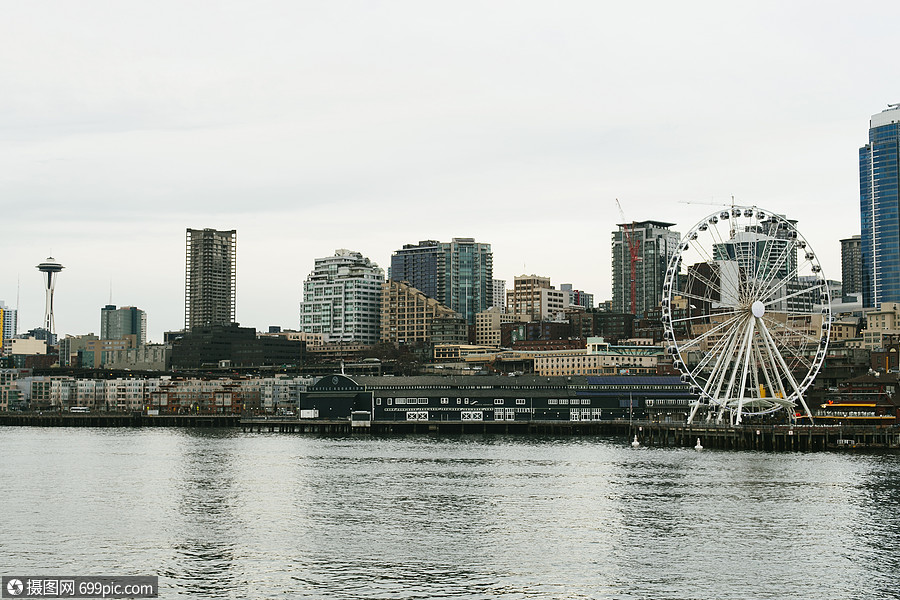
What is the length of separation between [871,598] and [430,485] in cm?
3731

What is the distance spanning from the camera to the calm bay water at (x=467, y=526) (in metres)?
44.1

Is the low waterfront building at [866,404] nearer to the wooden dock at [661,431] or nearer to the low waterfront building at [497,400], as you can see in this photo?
the wooden dock at [661,431]

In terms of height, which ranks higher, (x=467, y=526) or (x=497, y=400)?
(x=497, y=400)

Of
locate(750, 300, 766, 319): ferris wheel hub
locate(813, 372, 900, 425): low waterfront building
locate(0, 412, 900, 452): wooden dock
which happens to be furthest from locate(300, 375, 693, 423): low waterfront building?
locate(750, 300, 766, 319): ferris wheel hub

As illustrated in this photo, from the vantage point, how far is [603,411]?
163750mm

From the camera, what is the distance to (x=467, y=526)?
5669cm

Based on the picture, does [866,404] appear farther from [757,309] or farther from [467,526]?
[467,526]

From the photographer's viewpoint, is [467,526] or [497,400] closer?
[467,526]

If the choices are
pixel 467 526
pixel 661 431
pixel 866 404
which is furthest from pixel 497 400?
pixel 467 526

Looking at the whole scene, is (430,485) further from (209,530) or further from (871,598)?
(871,598)

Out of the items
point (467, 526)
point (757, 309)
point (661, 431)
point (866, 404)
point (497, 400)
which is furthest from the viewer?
point (497, 400)

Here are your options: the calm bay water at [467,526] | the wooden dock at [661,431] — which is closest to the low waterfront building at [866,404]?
the wooden dock at [661,431]

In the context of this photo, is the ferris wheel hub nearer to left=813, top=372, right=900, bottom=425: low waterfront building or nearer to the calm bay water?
left=813, top=372, right=900, bottom=425: low waterfront building

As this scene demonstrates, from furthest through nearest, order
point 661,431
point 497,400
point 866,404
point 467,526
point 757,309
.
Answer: point 497,400 < point 866,404 < point 661,431 < point 757,309 < point 467,526
